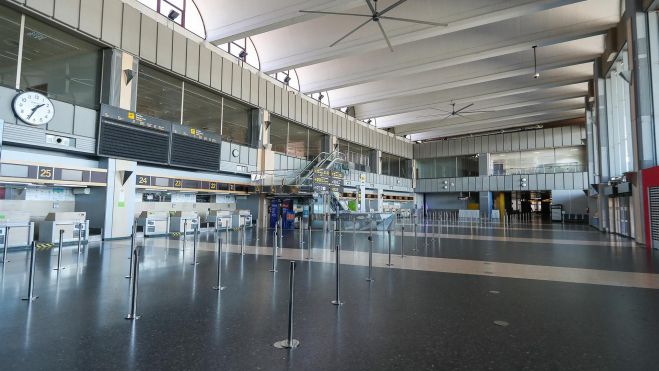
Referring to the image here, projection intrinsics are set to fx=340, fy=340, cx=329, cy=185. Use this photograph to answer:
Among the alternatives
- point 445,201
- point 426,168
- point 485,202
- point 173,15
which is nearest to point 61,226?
point 173,15

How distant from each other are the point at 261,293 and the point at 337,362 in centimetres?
266

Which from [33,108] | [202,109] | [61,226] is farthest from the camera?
[202,109]

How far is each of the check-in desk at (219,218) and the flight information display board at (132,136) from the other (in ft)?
13.2

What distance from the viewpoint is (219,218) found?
1759 cm

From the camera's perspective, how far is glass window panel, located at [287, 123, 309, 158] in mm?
23859

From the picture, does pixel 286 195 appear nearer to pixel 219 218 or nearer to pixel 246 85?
pixel 219 218

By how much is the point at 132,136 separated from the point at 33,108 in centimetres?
320

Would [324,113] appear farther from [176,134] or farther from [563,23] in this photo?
[563,23]

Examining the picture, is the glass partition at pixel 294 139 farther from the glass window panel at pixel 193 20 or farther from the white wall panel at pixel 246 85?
the glass window panel at pixel 193 20

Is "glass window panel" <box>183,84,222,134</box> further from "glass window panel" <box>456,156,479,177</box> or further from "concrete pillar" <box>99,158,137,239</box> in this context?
"glass window panel" <box>456,156,479,177</box>

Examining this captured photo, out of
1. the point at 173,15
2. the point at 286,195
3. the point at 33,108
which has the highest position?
the point at 173,15

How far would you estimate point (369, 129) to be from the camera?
110ft

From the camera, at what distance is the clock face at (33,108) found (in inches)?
398

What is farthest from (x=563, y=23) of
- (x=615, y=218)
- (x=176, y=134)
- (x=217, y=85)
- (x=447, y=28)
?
(x=176, y=134)
